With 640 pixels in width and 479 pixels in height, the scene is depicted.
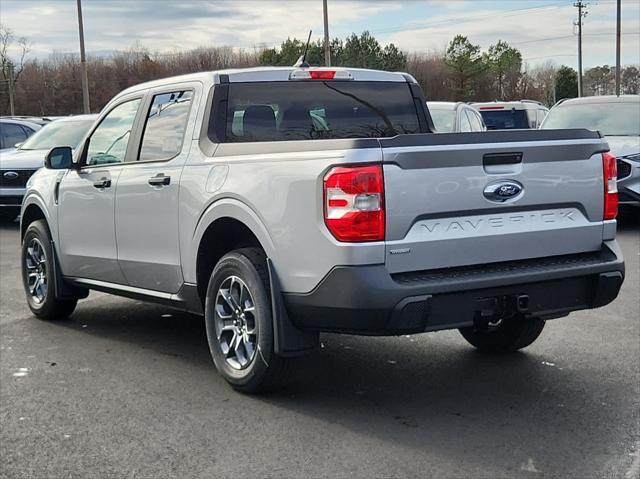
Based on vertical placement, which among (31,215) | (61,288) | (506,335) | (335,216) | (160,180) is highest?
(160,180)

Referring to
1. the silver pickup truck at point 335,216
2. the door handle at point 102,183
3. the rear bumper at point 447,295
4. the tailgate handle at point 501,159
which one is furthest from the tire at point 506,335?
the door handle at point 102,183

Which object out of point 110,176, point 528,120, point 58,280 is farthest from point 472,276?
point 528,120

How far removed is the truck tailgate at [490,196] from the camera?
14.2 ft

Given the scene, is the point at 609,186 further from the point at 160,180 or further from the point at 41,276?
the point at 41,276

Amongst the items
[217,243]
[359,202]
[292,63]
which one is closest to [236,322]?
[217,243]

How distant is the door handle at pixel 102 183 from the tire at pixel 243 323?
4.82 feet

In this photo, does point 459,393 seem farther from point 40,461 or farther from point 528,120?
point 528,120

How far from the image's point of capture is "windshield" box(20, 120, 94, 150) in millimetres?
14258

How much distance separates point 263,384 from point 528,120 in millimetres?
19068

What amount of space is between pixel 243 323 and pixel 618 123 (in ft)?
33.3

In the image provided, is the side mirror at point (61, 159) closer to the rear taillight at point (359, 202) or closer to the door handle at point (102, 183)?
the door handle at point (102, 183)

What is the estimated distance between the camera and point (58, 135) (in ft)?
47.6

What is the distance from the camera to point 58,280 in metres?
7.03

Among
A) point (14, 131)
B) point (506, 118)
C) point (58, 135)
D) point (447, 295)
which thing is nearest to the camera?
point (447, 295)
